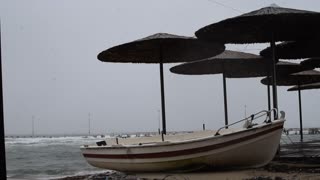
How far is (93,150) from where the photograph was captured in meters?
12.5

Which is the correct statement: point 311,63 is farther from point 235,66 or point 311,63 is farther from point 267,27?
point 267,27

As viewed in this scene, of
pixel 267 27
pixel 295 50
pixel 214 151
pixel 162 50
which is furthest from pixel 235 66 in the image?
pixel 214 151

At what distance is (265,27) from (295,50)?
3588mm

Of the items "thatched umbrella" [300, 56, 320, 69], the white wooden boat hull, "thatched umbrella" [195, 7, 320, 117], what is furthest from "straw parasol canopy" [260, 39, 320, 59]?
the white wooden boat hull

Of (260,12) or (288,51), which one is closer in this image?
(260,12)

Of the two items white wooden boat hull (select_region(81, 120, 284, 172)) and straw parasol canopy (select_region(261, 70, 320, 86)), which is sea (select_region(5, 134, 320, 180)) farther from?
white wooden boat hull (select_region(81, 120, 284, 172))

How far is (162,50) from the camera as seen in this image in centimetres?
1432

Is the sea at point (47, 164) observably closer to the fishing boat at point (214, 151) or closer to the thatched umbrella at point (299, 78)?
the thatched umbrella at point (299, 78)

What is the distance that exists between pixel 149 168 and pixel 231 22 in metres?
3.91

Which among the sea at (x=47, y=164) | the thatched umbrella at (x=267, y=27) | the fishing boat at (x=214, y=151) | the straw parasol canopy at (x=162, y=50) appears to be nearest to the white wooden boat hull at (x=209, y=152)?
the fishing boat at (x=214, y=151)

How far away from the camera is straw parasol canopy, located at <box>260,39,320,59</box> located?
1525 centimetres

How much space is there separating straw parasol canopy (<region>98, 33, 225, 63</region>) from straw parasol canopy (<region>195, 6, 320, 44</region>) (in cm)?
49

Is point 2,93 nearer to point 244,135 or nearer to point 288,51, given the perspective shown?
point 244,135

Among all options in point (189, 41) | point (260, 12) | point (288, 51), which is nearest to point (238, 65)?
point (288, 51)
